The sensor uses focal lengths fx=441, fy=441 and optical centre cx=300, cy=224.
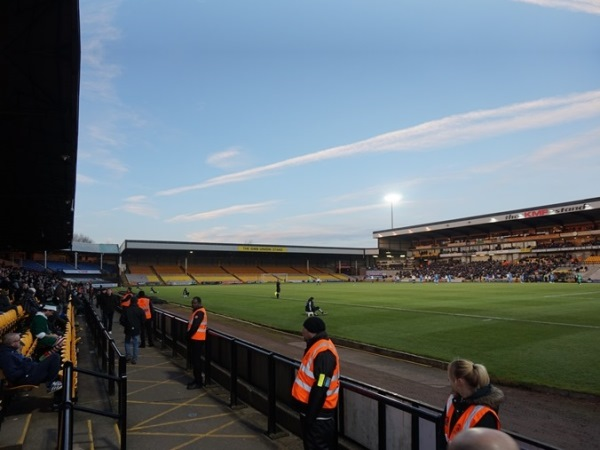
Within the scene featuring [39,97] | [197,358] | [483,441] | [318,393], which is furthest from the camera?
[39,97]

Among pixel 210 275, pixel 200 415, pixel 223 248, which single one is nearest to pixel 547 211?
pixel 223 248

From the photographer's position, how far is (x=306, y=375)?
14.2 feet

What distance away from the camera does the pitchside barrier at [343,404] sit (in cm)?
423

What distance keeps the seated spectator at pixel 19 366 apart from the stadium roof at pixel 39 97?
4.86m

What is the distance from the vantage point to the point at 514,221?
82062 millimetres

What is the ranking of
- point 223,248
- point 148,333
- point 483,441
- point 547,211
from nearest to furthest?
point 483,441 < point 148,333 < point 547,211 < point 223,248

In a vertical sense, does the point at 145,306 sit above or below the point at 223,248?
below

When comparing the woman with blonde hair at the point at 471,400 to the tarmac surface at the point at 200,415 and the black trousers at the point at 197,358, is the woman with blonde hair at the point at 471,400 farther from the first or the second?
the black trousers at the point at 197,358

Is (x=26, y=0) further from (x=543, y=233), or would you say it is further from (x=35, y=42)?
(x=543, y=233)

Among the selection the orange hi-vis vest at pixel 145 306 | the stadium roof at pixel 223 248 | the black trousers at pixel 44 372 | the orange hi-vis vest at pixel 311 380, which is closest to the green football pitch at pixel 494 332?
the orange hi-vis vest at pixel 145 306

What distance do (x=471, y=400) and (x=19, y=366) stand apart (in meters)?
6.40

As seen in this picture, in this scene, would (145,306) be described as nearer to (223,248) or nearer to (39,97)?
(39,97)

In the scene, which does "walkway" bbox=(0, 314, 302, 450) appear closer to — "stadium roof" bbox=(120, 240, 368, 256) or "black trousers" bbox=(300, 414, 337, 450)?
"black trousers" bbox=(300, 414, 337, 450)

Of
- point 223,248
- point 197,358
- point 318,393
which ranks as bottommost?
point 197,358
